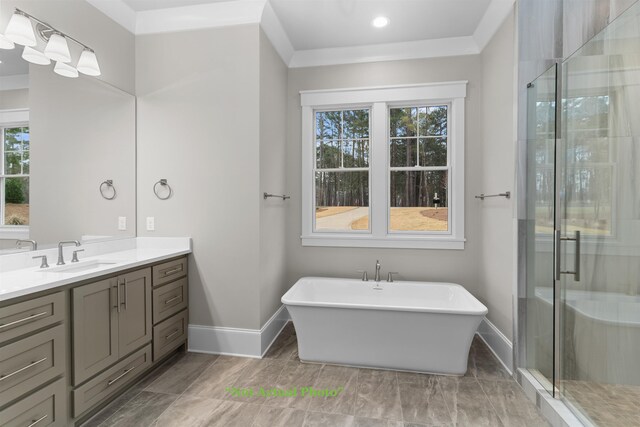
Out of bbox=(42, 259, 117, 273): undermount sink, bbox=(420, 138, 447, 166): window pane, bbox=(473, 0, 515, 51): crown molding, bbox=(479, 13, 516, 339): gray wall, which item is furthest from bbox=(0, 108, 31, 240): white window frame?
bbox=(473, 0, 515, 51): crown molding

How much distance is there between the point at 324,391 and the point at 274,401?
335mm

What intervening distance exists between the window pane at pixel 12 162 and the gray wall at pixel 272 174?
1.50 metres

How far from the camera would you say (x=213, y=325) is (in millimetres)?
2584

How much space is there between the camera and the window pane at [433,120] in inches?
125

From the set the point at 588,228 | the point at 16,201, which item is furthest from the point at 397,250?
Result: the point at 16,201

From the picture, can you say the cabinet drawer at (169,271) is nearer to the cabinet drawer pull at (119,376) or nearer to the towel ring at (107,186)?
the cabinet drawer pull at (119,376)

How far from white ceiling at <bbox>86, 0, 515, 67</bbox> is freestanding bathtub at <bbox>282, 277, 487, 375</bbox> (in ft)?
7.59

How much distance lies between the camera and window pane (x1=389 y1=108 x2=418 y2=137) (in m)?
3.23

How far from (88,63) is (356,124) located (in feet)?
7.67

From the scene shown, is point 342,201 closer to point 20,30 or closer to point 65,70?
point 65,70

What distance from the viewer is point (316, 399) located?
1.97 metres

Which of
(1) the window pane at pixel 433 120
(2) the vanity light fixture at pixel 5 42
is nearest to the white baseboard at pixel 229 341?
(2) the vanity light fixture at pixel 5 42

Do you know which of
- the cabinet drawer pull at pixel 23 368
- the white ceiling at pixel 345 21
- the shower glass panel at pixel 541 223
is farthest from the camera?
the white ceiling at pixel 345 21

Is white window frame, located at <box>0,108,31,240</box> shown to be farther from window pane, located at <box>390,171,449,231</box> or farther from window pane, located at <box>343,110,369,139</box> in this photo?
window pane, located at <box>390,171,449,231</box>
